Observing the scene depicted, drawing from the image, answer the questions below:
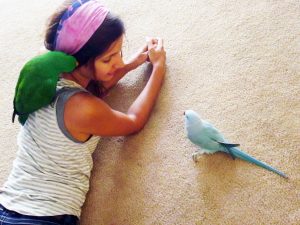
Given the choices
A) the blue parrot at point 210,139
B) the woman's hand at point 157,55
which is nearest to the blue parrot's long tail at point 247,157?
the blue parrot at point 210,139

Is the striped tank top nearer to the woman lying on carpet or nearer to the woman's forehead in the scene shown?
the woman lying on carpet

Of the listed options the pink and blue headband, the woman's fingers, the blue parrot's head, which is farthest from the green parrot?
the woman's fingers

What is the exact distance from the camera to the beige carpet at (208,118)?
3.19 feet

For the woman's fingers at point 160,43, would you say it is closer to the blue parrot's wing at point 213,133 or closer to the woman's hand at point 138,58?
the woman's hand at point 138,58

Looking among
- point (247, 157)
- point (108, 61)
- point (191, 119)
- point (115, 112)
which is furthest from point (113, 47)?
point (247, 157)

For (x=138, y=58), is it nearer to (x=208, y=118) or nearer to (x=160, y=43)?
(x=160, y=43)

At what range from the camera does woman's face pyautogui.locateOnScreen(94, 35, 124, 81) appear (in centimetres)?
91

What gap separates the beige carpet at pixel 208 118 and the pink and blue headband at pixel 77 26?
0.40m

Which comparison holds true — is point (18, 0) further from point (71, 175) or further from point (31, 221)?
point (31, 221)

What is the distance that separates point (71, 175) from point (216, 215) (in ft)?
1.33

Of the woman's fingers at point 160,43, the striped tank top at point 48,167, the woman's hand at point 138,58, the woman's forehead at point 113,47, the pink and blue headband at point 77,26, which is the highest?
the pink and blue headband at point 77,26

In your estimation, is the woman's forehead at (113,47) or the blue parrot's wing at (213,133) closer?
the woman's forehead at (113,47)

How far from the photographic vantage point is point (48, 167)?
0.95m

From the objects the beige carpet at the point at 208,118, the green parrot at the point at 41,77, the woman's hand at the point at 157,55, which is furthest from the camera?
the woman's hand at the point at 157,55
